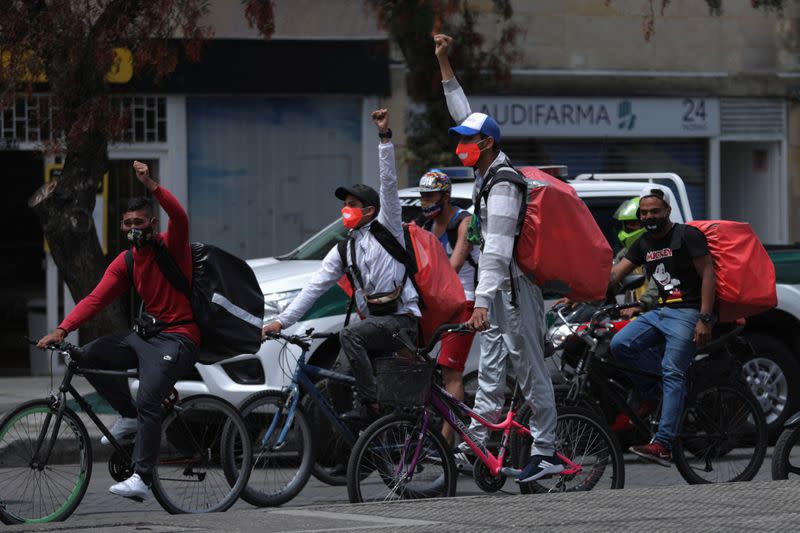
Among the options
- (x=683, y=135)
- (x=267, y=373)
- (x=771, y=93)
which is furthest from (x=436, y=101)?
(x=267, y=373)

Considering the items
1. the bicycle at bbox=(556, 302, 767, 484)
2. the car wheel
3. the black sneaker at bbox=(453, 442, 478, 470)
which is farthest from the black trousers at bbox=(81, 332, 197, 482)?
the car wheel

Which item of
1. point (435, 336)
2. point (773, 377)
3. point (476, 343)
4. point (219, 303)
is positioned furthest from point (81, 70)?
point (773, 377)

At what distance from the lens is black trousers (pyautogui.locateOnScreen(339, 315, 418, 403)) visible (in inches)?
330

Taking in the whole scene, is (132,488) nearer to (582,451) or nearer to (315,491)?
(315,491)

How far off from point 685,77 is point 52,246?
8699 mm

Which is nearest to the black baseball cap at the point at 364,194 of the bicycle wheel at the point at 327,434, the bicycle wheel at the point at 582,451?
the bicycle wheel at the point at 327,434

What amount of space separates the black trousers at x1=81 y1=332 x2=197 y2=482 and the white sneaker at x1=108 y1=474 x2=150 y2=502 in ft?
0.15

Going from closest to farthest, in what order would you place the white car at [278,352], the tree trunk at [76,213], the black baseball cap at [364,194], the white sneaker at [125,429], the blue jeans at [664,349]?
1. the white sneaker at [125,429]
2. the black baseball cap at [364,194]
3. the blue jeans at [664,349]
4. the white car at [278,352]
5. the tree trunk at [76,213]

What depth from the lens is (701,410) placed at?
9.12 meters

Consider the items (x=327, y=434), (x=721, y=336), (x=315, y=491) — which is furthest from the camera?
(x=721, y=336)

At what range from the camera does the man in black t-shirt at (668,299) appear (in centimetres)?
901

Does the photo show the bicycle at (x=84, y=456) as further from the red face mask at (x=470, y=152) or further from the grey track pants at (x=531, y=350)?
the red face mask at (x=470, y=152)

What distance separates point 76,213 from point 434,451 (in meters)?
5.51

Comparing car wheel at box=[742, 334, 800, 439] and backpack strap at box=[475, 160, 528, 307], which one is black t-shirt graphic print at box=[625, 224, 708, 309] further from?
car wheel at box=[742, 334, 800, 439]
